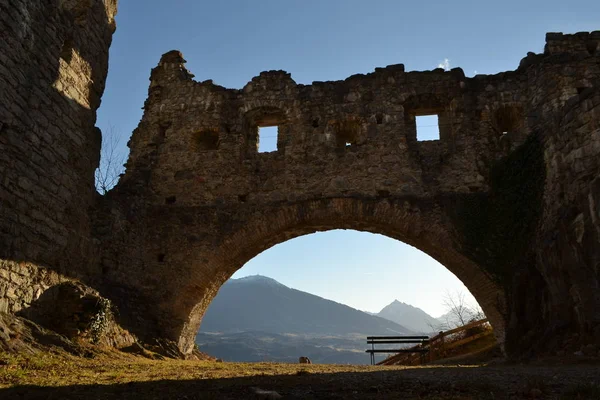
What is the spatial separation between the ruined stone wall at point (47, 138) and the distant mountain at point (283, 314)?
8276cm

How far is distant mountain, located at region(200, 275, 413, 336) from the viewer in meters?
96.2

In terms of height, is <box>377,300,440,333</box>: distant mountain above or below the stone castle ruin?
above

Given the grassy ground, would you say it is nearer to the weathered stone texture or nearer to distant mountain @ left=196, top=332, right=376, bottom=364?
the weathered stone texture

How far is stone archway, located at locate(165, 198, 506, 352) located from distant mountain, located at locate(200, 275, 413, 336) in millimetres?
81100

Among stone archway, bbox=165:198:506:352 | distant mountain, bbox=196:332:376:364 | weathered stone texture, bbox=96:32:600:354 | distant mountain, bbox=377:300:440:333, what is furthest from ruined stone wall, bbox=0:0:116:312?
distant mountain, bbox=377:300:440:333

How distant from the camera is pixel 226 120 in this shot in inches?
488

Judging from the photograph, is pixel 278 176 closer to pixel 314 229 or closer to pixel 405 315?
pixel 314 229

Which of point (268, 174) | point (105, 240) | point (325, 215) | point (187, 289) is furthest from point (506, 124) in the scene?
point (105, 240)

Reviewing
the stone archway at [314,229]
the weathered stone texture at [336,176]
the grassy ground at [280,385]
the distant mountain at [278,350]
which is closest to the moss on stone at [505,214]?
the weathered stone texture at [336,176]

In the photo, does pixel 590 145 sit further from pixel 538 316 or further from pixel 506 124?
pixel 506 124

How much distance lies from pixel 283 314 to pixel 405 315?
77.4m

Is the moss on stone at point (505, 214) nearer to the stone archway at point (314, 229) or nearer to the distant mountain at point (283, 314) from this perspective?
the stone archway at point (314, 229)

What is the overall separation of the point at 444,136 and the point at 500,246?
9.52 feet

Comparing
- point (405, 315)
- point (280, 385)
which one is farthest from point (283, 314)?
point (280, 385)
